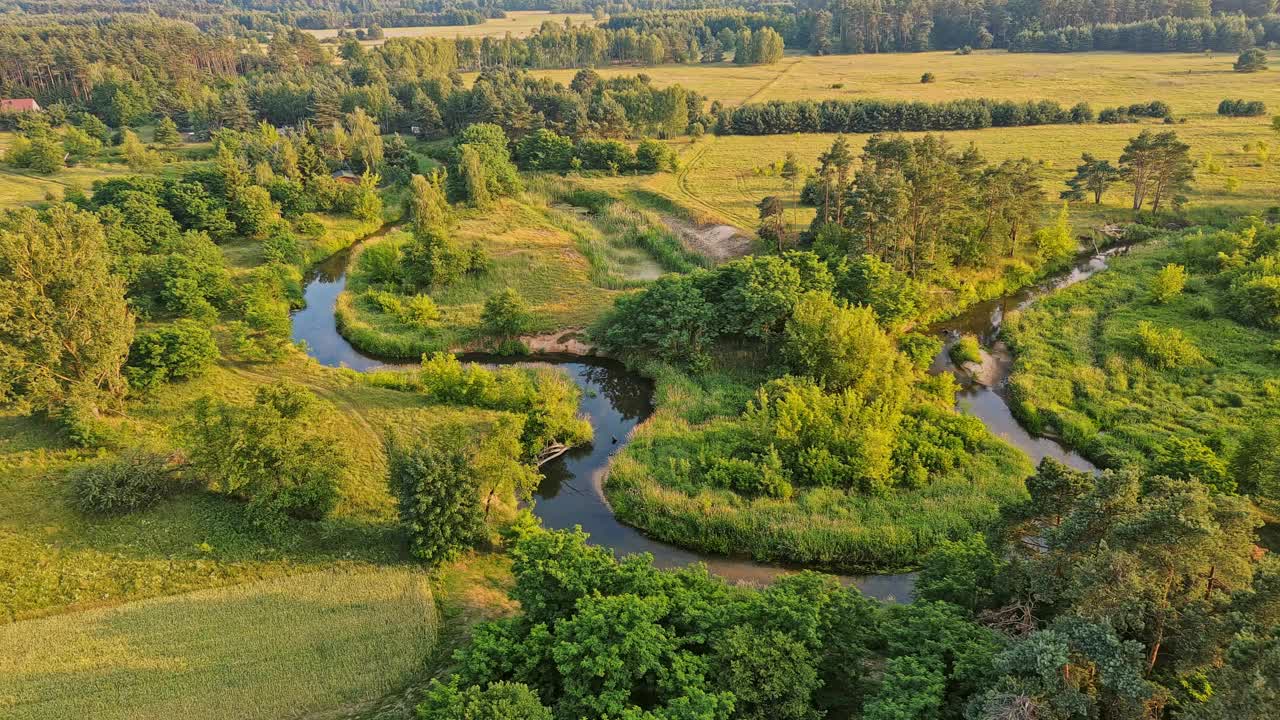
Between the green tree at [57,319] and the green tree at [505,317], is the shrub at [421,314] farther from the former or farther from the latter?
the green tree at [57,319]

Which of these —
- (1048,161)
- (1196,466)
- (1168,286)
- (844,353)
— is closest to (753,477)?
(844,353)

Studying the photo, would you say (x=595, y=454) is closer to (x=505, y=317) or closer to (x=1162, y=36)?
(x=505, y=317)

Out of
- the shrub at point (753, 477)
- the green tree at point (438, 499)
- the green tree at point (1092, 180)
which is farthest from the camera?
the green tree at point (1092, 180)

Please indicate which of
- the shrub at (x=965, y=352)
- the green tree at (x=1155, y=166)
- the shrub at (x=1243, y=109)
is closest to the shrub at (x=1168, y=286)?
the shrub at (x=965, y=352)

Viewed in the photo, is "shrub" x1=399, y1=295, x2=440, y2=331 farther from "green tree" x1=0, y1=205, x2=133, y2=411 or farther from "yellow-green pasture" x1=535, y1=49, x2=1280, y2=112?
"yellow-green pasture" x1=535, y1=49, x2=1280, y2=112

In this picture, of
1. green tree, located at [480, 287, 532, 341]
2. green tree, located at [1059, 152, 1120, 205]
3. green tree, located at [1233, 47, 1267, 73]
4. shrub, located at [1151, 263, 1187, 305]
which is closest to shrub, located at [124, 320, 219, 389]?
green tree, located at [480, 287, 532, 341]

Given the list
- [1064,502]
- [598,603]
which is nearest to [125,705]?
[598,603]
